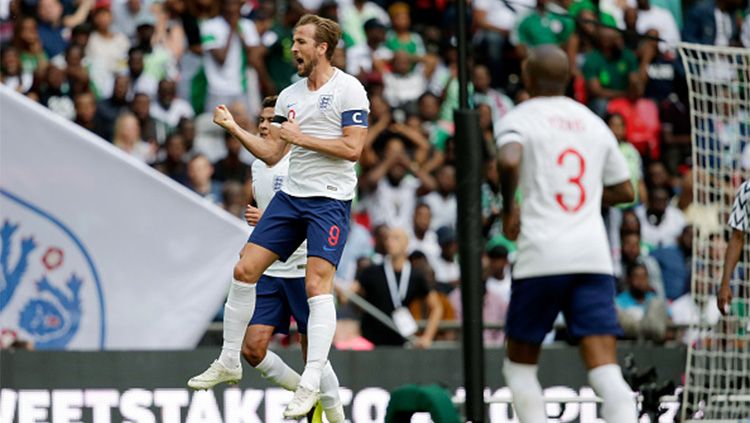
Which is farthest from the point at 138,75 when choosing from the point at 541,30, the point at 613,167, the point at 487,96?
the point at 613,167

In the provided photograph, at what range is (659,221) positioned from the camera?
18.7 meters

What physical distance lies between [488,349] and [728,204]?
4471mm

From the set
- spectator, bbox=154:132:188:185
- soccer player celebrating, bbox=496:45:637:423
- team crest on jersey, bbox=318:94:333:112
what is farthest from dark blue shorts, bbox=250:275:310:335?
spectator, bbox=154:132:188:185

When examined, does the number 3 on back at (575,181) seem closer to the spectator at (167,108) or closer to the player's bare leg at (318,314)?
the player's bare leg at (318,314)

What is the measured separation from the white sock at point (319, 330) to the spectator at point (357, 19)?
9045mm

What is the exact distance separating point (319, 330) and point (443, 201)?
25.5 feet

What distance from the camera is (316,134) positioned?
10.4 metres

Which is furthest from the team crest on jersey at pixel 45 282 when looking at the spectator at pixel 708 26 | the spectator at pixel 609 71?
the spectator at pixel 708 26

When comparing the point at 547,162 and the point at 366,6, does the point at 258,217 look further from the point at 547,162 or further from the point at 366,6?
the point at 366,6

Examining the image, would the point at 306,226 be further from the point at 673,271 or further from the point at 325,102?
the point at 673,271

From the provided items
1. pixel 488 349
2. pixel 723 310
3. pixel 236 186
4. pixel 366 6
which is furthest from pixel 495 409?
pixel 366 6

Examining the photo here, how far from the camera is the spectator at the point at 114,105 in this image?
17.3 metres

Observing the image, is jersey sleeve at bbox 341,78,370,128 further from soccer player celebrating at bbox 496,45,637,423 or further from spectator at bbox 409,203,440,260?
spectator at bbox 409,203,440,260

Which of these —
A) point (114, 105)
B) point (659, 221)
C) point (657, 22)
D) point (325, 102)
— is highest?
point (657, 22)
